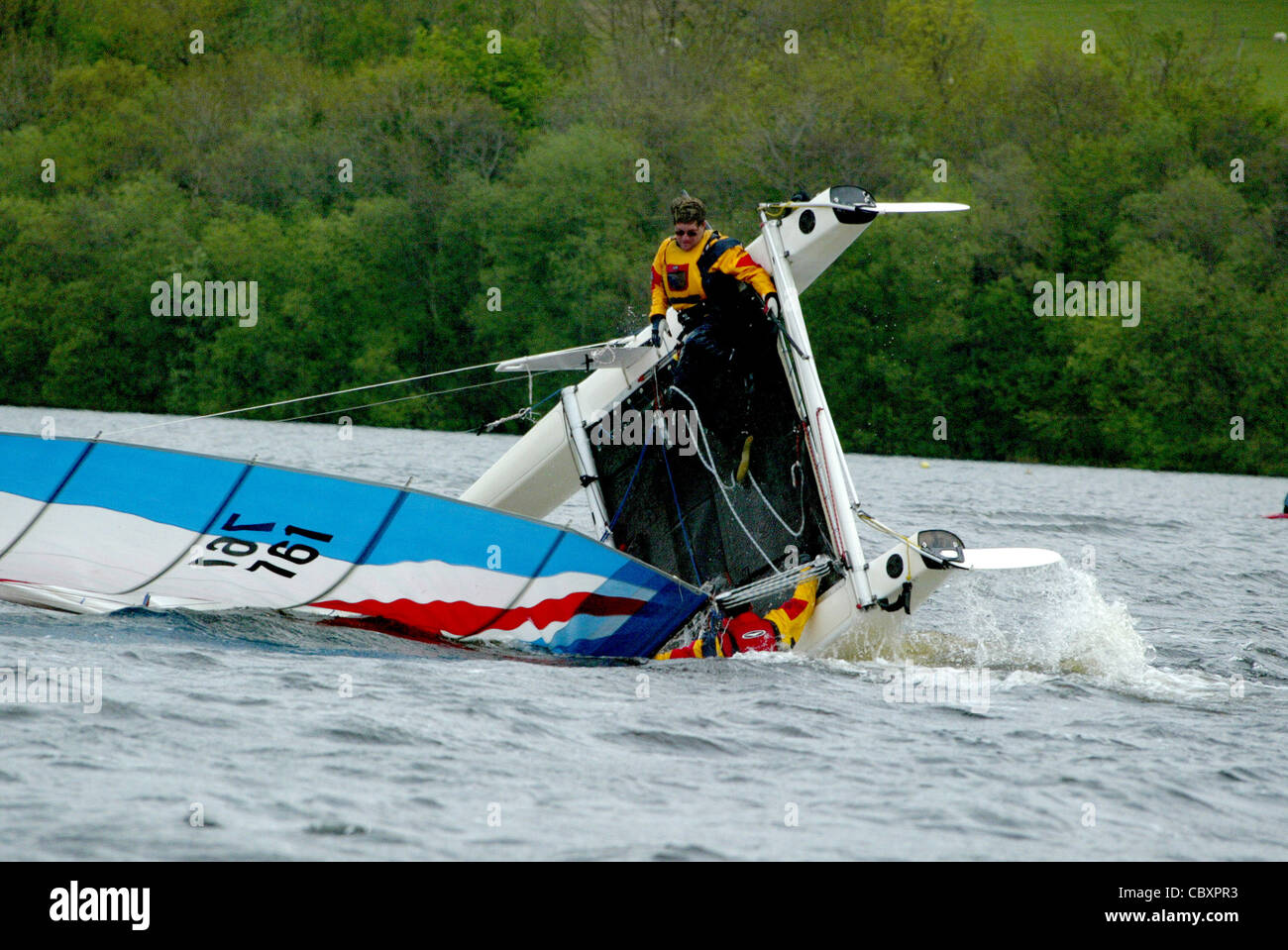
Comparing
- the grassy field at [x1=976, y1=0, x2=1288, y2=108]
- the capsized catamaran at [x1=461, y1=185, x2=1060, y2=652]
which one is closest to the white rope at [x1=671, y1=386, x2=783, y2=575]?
the capsized catamaran at [x1=461, y1=185, x2=1060, y2=652]

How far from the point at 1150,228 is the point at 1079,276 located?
2463 mm

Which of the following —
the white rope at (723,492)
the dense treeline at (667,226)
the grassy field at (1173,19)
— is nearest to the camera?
the white rope at (723,492)

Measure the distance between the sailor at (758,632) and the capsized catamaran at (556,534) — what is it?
0.10 m

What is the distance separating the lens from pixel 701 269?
33.6ft

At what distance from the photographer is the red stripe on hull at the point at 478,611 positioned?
981 cm

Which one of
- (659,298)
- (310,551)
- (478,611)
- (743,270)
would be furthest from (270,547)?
(743,270)

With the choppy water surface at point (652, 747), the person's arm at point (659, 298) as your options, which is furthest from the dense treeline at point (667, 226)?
the choppy water surface at point (652, 747)

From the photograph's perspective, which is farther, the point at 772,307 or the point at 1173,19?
the point at 1173,19

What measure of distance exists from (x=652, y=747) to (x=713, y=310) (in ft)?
12.0

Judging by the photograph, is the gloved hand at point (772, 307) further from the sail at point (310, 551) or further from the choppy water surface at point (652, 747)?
the choppy water surface at point (652, 747)

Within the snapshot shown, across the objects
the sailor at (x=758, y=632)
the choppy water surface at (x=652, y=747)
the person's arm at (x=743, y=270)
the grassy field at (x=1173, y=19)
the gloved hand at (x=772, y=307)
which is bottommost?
the choppy water surface at (x=652, y=747)

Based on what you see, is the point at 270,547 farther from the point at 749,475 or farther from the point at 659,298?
the point at 749,475

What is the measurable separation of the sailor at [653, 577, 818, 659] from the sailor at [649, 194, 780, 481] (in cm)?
113

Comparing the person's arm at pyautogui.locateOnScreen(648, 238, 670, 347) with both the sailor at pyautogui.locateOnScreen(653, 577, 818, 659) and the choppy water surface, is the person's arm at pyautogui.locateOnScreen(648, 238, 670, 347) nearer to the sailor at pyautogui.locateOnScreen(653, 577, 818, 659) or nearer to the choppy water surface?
the sailor at pyautogui.locateOnScreen(653, 577, 818, 659)
